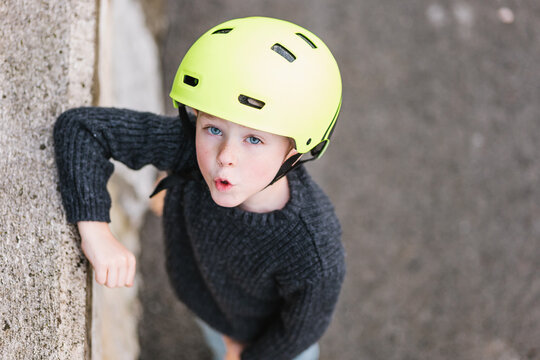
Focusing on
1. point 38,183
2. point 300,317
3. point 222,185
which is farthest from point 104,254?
point 300,317

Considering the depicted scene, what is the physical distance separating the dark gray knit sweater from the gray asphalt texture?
1.23 m

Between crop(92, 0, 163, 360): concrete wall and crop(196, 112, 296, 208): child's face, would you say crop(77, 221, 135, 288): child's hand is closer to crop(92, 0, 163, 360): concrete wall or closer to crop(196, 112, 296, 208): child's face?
crop(196, 112, 296, 208): child's face

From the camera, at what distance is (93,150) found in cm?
147

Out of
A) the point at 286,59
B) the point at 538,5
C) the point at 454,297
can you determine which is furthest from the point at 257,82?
the point at 538,5

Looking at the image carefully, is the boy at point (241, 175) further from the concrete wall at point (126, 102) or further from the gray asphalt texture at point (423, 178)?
the gray asphalt texture at point (423, 178)

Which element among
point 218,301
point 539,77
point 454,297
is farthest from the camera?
point 539,77

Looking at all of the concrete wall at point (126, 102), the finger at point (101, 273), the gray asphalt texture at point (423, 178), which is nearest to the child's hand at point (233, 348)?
the concrete wall at point (126, 102)

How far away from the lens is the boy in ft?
4.07

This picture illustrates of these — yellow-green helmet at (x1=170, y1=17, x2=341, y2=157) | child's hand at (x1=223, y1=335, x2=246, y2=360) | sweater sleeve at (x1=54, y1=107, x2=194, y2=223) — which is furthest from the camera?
child's hand at (x1=223, y1=335, x2=246, y2=360)

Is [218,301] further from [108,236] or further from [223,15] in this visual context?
[223,15]

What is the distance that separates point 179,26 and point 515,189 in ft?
7.84

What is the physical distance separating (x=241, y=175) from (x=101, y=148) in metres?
0.48

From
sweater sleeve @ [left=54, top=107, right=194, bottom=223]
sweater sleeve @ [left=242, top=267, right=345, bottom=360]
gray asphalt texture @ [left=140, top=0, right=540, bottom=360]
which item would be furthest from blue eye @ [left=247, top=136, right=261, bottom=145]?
gray asphalt texture @ [left=140, top=0, right=540, bottom=360]

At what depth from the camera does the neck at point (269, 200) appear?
1.50 m
